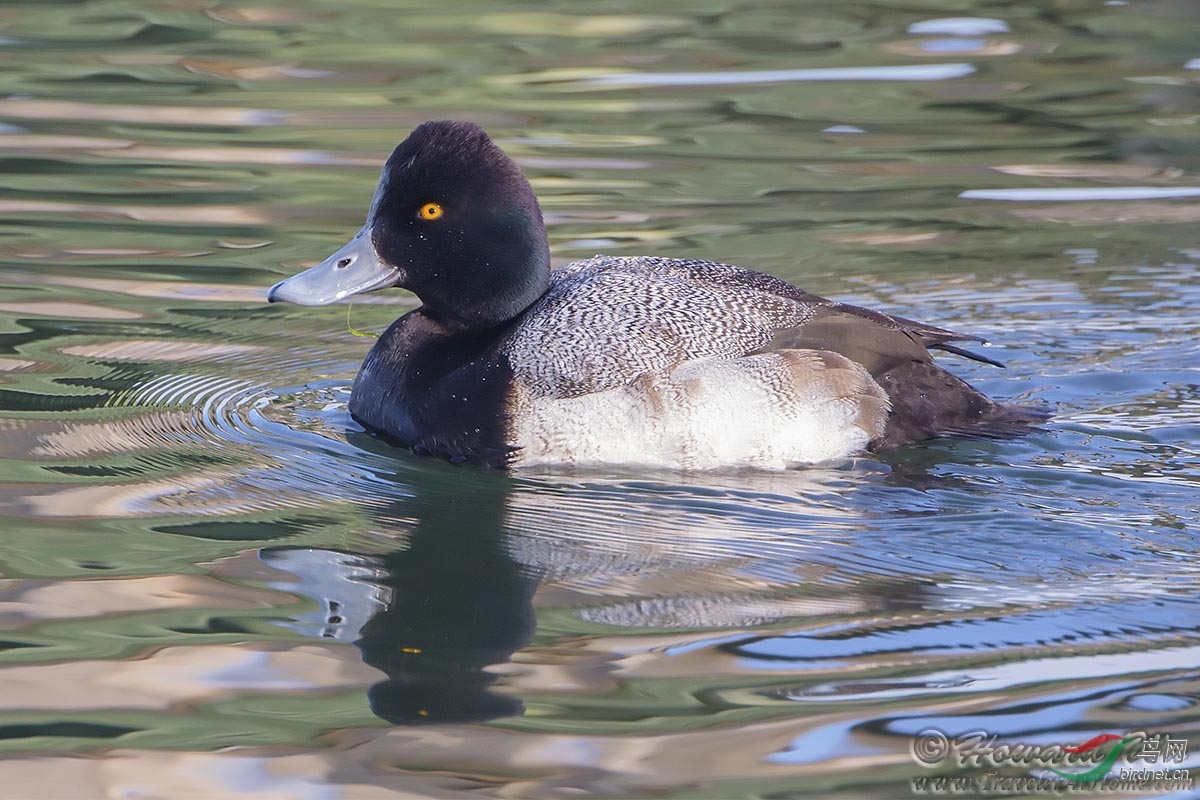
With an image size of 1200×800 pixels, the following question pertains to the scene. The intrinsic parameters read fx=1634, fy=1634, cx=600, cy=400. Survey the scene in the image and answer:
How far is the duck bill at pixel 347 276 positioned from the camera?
6.30 meters

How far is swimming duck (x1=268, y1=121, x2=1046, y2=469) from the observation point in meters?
5.96

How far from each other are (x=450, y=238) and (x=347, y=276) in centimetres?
44

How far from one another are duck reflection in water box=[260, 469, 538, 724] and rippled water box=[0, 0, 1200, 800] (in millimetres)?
16

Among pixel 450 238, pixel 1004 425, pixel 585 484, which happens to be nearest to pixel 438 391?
pixel 450 238

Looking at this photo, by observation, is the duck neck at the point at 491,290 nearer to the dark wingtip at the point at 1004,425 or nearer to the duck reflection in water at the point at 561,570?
the duck reflection in water at the point at 561,570

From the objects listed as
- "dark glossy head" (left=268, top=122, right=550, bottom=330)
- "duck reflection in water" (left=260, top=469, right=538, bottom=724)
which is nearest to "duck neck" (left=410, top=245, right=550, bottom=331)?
"dark glossy head" (left=268, top=122, right=550, bottom=330)

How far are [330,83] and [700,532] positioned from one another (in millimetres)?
7807

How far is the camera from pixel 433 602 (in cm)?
494

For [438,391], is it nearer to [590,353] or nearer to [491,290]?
[491,290]

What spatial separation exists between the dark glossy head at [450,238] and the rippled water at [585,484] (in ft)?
2.06

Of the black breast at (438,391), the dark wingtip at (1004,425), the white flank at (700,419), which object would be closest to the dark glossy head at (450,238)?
the black breast at (438,391)

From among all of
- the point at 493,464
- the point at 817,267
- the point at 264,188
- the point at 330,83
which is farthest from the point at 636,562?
the point at 330,83

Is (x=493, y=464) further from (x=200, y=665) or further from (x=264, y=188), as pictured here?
(x=264, y=188)

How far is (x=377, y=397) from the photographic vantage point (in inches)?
252
